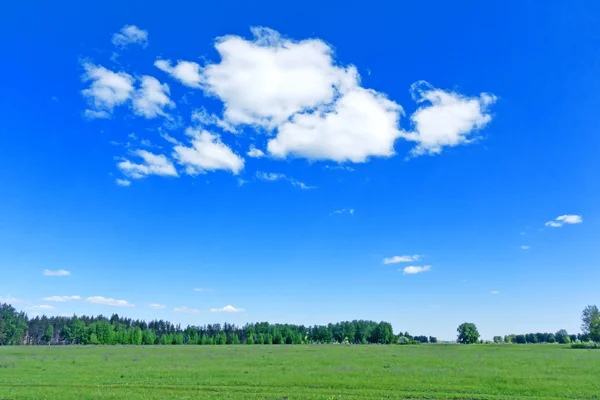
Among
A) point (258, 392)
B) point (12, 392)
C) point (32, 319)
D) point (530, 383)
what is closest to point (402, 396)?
point (258, 392)

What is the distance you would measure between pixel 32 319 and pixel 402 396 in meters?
224

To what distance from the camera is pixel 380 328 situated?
637ft

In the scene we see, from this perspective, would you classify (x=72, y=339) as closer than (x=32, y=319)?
Yes

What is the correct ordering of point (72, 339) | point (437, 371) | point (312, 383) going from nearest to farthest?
point (312, 383), point (437, 371), point (72, 339)

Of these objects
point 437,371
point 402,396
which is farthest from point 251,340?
point 402,396

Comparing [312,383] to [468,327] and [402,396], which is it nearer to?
[402,396]

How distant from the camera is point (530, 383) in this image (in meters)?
31.2

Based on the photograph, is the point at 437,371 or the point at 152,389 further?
the point at 437,371

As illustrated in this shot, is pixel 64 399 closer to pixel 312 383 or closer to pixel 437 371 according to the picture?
pixel 312 383

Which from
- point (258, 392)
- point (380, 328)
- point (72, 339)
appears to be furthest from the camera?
point (380, 328)

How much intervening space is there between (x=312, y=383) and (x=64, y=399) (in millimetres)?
16649

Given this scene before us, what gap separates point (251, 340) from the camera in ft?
611

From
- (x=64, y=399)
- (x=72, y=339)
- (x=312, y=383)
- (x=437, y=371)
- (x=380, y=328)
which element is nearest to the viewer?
(x=64, y=399)

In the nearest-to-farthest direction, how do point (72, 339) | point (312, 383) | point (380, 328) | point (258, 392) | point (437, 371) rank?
point (258, 392) < point (312, 383) < point (437, 371) < point (72, 339) < point (380, 328)
